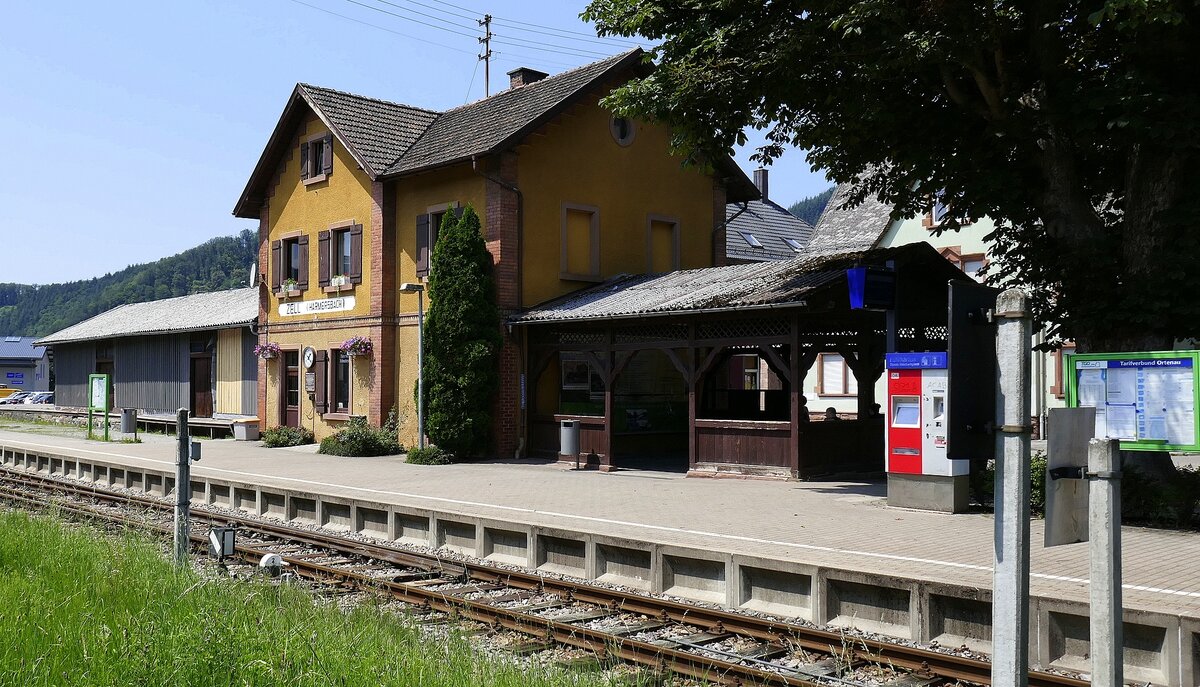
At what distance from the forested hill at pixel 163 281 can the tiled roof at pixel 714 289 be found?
12392 cm

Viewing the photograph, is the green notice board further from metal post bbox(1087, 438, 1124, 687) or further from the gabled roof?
the gabled roof

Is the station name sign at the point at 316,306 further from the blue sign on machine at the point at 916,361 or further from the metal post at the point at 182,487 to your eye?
the blue sign on machine at the point at 916,361

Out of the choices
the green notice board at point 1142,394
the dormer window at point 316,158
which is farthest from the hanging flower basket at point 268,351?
the green notice board at point 1142,394

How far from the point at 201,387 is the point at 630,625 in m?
31.0

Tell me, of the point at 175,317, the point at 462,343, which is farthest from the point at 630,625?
the point at 175,317

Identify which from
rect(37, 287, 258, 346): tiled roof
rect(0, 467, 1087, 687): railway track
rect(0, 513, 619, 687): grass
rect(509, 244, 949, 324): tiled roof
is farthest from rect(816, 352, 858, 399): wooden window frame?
rect(0, 513, 619, 687): grass

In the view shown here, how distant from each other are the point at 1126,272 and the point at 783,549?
6.02 m

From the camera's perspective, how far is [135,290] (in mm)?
148375

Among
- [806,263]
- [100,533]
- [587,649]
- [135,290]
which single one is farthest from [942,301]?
[135,290]

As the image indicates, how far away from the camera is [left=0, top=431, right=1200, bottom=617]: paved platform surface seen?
9070 mm

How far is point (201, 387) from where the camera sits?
119 feet

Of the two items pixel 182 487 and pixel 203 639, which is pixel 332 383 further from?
pixel 203 639

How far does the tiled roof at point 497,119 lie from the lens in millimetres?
23625

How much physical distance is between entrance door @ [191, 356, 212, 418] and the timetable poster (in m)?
30.4
